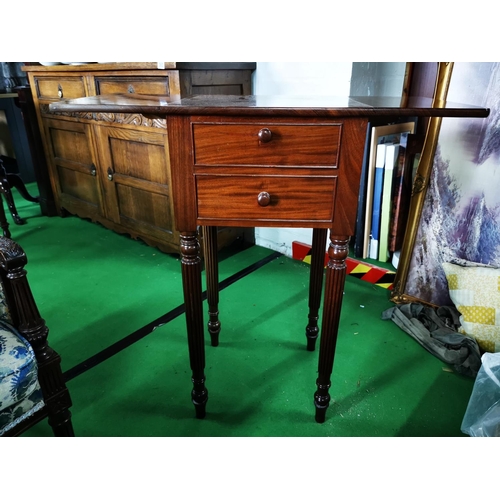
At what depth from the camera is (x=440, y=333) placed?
5.36 ft

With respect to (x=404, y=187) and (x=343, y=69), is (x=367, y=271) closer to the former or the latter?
(x=404, y=187)

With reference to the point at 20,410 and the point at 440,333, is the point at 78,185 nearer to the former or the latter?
the point at 20,410

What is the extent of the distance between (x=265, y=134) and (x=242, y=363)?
974 mm

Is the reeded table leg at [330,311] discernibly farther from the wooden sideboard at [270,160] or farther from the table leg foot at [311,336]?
the table leg foot at [311,336]

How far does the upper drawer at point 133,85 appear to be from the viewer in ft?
6.39

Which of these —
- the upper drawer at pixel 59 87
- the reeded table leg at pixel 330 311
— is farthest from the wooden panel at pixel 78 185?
the reeded table leg at pixel 330 311

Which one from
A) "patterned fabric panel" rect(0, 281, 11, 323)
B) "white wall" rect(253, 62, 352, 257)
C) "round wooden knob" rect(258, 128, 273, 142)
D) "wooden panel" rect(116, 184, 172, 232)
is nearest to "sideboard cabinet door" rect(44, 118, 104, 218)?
"wooden panel" rect(116, 184, 172, 232)

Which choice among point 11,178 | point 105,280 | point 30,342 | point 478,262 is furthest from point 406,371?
point 11,178

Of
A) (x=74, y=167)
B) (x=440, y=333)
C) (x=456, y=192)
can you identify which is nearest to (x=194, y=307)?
(x=440, y=333)

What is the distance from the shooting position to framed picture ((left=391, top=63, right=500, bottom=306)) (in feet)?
4.95

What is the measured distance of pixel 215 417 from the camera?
1309 millimetres

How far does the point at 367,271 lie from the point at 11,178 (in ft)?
9.33

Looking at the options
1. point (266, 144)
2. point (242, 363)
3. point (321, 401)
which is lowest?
point (242, 363)

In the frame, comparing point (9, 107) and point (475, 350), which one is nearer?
point (475, 350)
